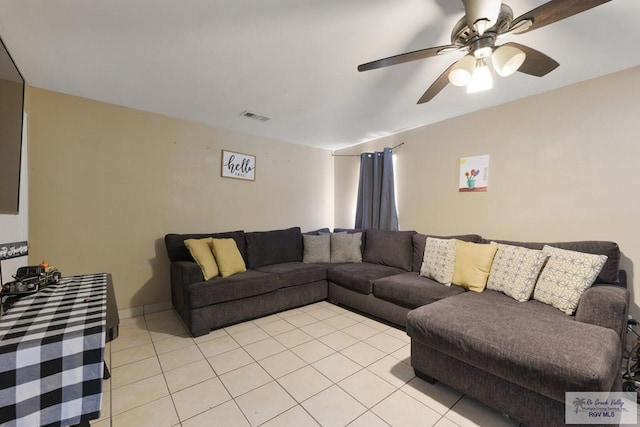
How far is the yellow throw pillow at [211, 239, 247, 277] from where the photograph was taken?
2.81 metres

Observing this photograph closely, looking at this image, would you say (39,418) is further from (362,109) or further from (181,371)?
(362,109)

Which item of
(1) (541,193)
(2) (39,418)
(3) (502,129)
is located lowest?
(2) (39,418)

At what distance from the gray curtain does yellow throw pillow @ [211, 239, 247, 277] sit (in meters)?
2.04

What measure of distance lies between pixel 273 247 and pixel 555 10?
127 inches

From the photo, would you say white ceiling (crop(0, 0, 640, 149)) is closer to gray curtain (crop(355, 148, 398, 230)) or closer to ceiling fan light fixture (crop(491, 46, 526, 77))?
ceiling fan light fixture (crop(491, 46, 526, 77))

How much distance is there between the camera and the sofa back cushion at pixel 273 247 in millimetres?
3383

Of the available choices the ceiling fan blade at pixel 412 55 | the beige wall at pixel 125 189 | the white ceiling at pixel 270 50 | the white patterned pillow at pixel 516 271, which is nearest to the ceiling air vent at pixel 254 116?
the white ceiling at pixel 270 50

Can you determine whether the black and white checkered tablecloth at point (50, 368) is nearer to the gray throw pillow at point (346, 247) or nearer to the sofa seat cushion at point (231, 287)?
the sofa seat cushion at point (231, 287)

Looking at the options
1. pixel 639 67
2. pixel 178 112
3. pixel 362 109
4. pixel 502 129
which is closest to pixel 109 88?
pixel 178 112

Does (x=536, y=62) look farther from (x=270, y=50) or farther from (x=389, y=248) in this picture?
(x=389, y=248)

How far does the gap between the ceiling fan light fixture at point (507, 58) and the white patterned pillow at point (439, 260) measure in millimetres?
1670

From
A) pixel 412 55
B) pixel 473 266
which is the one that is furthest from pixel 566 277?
pixel 412 55

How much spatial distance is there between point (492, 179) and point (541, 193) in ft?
1.48

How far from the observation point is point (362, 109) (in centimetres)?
289
